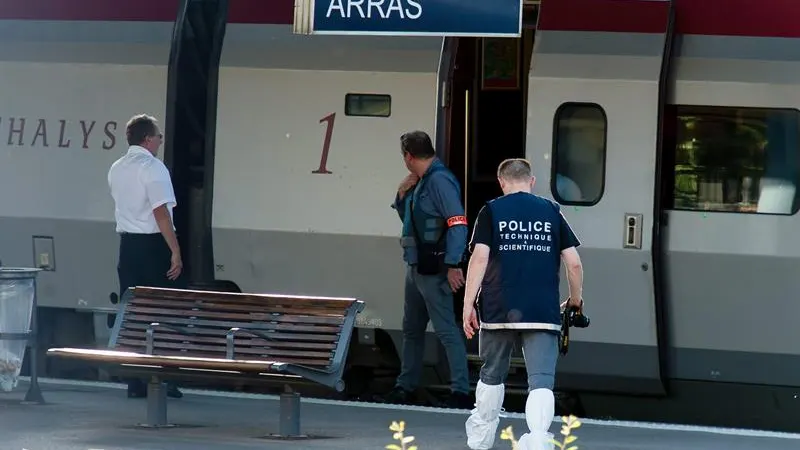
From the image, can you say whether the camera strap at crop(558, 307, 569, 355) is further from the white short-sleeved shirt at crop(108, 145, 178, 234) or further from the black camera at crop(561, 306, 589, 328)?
the white short-sleeved shirt at crop(108, 145, 178, 234)

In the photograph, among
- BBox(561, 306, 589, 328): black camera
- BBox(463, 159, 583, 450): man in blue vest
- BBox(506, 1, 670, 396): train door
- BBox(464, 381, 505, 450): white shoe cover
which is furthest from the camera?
BBox(506, 1, 670, 396): train door

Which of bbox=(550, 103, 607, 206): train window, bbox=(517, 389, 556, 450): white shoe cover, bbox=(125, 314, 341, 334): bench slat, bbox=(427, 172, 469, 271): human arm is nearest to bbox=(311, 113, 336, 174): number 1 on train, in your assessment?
bbox=(427, 172, 469, 271): human arm

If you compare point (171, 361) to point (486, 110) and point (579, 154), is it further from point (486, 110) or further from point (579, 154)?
point (486, 110)

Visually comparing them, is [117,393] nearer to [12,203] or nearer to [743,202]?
[12,203]

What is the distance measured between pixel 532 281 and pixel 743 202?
2622 mm

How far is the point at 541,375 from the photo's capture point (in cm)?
841

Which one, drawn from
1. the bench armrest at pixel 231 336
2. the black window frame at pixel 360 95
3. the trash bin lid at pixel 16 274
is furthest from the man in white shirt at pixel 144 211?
the bench armrest at pixel 231 336

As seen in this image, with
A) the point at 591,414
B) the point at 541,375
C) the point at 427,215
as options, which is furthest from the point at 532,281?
the point at 591,414

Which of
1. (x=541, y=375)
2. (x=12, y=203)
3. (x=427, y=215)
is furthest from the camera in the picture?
(x=12, y=203)

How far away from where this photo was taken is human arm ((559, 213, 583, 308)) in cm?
845

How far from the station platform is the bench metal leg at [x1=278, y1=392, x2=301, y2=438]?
0.32 ft

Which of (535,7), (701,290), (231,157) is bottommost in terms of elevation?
(701,290)

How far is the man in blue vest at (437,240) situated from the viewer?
1037 cm

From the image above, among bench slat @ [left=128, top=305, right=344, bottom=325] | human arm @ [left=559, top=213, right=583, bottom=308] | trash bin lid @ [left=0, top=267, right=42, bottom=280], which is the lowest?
bench slat @ [left=128, top=305, right=344, bottom=325]
